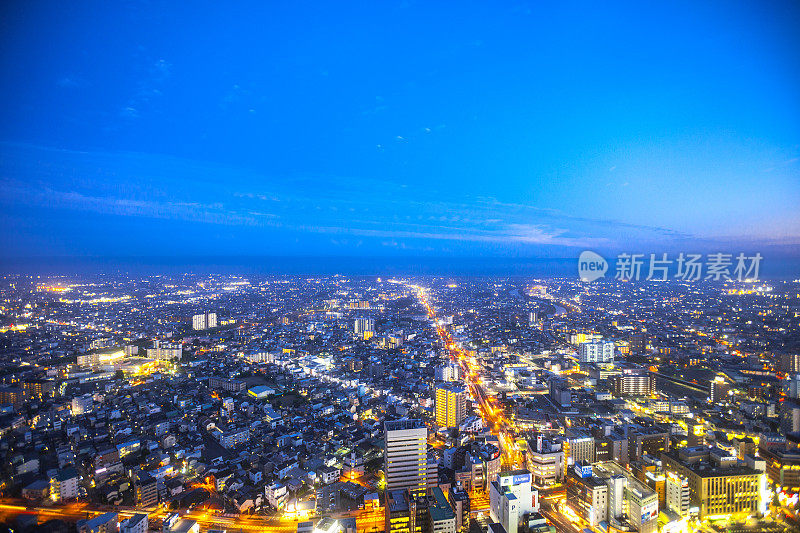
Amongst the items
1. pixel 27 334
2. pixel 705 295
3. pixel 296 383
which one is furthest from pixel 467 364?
pixel 27 334

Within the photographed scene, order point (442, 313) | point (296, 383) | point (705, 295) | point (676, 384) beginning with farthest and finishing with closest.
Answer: point (442, 313) < point (705, 295) < point (296, 383) < point (676, 384)

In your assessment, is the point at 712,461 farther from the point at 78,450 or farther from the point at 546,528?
the point at 78,450

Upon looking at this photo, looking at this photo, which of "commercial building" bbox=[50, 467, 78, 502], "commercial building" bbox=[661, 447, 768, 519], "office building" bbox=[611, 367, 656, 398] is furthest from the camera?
"office building" bbox=[611, 367, 656, 398]

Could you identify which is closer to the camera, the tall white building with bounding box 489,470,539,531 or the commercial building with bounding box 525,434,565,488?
the tall white building with bounding box 489,470,539,531

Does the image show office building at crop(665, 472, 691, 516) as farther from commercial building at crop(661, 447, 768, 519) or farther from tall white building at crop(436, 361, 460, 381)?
tall white building at crop(436, 361, 460, 381)

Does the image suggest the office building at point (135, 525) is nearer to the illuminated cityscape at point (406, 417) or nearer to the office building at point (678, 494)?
the illuminated cityscape at point (406, 417)

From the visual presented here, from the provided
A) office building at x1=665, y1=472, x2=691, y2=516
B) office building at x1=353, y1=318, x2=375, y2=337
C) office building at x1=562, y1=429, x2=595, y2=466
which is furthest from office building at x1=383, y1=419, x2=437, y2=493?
office building at x1=353, y1=318, x2=375, y2=337

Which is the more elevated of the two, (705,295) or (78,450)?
(705,295)
